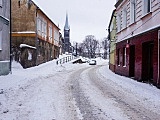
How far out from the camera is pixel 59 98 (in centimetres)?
952

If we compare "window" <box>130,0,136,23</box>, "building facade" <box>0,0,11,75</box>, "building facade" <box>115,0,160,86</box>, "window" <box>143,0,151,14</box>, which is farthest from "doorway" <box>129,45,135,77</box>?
"building facade" <box>0,0,11,75</box>

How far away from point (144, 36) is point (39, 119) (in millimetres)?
10122

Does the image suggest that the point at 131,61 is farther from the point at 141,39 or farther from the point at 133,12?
the point at 141,39

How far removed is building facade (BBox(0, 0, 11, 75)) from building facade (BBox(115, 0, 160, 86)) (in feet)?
26.8

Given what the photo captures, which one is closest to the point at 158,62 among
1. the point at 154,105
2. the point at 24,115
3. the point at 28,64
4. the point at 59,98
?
the point at 154,105

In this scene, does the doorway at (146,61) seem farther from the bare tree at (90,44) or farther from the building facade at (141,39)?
the bare tree at (90,44)

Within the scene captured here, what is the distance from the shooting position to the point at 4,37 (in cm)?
1870

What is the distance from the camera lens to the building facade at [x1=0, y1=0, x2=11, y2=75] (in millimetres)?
17875

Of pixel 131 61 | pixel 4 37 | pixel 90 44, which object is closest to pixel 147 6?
pixel 131 61

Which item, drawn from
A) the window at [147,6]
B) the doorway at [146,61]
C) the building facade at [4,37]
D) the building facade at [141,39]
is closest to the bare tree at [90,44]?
the building facade at [141,39]

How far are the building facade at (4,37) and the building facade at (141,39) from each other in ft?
26.8

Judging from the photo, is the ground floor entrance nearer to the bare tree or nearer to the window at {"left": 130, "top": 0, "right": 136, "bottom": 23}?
the window at {"left": 130, "top": 0, "right": 136, "bottom": 23}

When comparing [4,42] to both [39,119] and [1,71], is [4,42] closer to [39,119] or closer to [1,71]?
A: [1,71]

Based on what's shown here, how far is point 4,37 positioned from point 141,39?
8.85 metres
